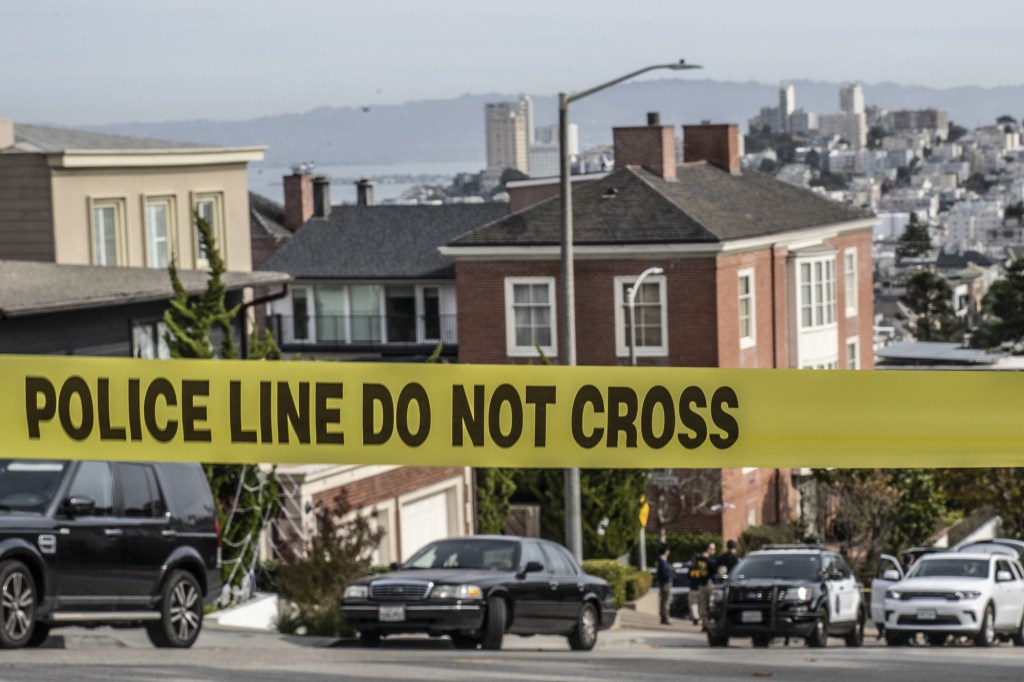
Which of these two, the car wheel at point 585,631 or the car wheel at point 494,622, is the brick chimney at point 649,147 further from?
the car wheel at point 494,622

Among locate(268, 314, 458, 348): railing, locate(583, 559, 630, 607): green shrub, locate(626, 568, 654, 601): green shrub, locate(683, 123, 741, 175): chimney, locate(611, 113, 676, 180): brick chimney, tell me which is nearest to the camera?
locate(583, 559, 630, 607): green shrub

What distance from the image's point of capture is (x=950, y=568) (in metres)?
25.3

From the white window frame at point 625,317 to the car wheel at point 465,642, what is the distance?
28814mm

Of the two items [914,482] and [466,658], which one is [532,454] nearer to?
[466,658]

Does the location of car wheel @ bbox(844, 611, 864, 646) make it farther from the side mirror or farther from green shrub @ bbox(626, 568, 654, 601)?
the side mirror

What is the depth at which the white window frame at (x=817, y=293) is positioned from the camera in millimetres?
52562

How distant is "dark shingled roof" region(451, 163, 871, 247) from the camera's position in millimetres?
49281

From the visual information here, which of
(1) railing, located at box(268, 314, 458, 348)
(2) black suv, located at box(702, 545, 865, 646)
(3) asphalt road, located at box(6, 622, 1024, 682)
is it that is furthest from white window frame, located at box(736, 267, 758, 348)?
(3) asphalt road, located at box(6, 622, 1024, 682)

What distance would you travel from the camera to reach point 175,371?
37.4ft

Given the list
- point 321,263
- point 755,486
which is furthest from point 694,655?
point 321,263

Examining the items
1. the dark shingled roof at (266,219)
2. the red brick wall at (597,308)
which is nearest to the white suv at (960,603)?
the red brick wall at (597,308)

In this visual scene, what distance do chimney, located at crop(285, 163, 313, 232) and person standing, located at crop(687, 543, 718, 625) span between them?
54.8 meters

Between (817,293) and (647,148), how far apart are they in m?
6.66

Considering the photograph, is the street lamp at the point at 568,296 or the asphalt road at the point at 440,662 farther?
the street lamp at the point at 568,296
